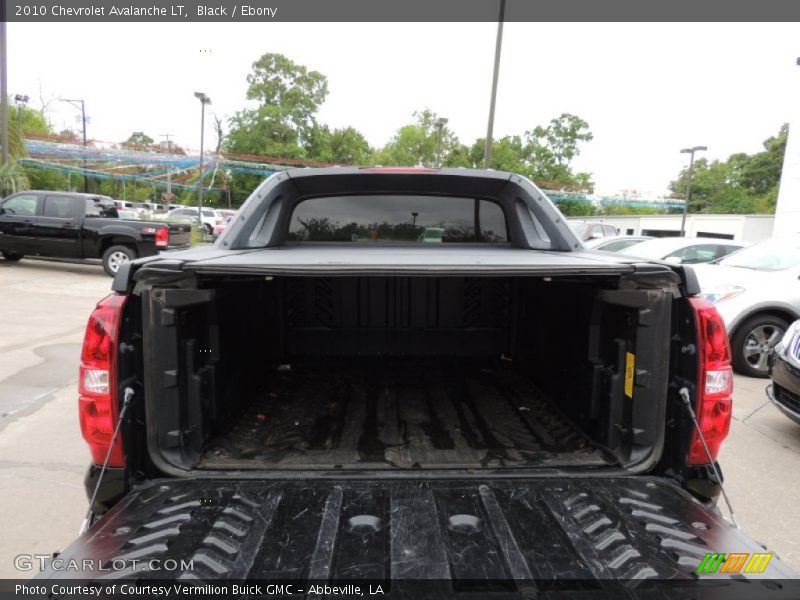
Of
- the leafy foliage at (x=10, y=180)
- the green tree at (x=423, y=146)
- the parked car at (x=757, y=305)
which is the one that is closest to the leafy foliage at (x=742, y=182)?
the green tree at (x=423, y=146)

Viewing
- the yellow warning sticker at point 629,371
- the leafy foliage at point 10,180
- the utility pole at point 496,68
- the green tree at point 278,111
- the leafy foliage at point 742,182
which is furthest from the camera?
the leafy foliage at point 742,182

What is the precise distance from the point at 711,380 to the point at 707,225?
4449 cm

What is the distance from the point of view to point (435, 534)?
5.71 feet

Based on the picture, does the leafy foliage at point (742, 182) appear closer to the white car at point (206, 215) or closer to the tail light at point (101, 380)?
the white car at point (206, 215)

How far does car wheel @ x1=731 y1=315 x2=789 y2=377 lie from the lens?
6707 mm

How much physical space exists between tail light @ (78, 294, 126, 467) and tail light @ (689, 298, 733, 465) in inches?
84.5

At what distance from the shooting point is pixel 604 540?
172 centimetres

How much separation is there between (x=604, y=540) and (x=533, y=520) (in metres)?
0.23

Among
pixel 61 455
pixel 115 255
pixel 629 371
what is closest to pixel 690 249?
pixel 629 371

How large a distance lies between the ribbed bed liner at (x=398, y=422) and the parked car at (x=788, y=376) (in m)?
2.57

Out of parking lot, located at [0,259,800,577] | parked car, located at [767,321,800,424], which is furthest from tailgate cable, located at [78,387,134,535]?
parked car, located at [767,321,800,424]

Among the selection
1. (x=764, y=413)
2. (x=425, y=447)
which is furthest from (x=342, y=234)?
(x=764, y=413)

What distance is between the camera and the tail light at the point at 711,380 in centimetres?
201

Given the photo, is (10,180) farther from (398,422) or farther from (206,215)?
(206,215)
